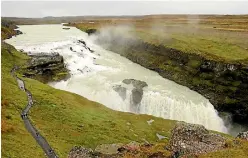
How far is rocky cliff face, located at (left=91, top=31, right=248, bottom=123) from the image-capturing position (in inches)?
3381

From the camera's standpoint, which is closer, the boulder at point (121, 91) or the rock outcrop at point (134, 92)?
the rock outcrop at point (134, 92)

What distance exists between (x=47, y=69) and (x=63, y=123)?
1725 inches

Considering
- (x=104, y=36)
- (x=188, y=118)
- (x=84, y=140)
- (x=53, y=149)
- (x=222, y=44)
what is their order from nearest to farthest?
(x=53, y=149)
(x=84, y=140)
(x=188, y=118)
(x=222, y=44)
(x=104, y=36)

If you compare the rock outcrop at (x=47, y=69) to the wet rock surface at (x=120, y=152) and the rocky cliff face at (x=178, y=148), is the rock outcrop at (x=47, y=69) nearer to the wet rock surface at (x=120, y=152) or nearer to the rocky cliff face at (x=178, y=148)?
the wet rock surface at (x=120, y=152)

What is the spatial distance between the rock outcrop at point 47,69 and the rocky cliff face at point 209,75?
30.3m

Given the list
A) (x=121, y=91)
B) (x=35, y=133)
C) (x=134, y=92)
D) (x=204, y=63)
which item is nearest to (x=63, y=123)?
(x=35, y=133)

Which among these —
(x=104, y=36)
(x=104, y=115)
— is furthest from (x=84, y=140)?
(x=104, y=36)

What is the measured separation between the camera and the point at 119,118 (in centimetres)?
6688

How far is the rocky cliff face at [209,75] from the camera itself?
3381 inches

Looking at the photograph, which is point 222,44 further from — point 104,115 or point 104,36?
point 104,36

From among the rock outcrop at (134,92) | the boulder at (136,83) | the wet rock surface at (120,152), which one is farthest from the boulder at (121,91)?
the wet rock surface at (120,152)

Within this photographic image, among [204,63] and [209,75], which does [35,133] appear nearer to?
[209,75]

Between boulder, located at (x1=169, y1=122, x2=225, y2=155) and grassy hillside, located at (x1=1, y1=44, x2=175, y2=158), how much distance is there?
1482 cm

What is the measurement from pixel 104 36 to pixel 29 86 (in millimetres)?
100022
